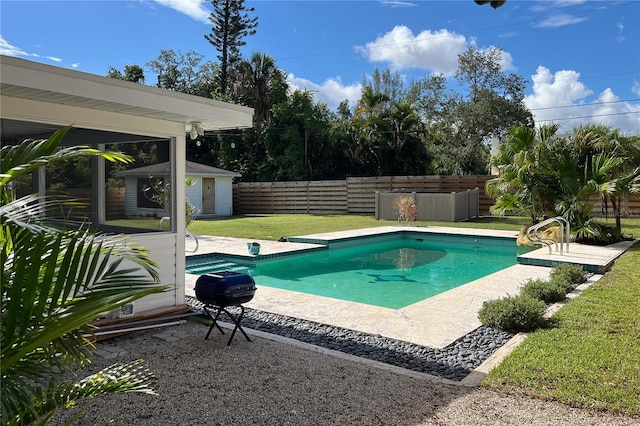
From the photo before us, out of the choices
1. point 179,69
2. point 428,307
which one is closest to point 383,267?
point 428,307

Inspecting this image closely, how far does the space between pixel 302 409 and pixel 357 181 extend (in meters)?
19.7

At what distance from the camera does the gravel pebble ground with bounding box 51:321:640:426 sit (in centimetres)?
292

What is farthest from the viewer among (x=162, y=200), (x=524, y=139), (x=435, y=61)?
(x=435, y=61)

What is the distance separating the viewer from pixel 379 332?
4.80 meters

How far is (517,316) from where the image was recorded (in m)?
4.84

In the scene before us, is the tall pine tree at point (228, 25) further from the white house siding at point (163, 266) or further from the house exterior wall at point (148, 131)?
the white house siding at point (163, 266)

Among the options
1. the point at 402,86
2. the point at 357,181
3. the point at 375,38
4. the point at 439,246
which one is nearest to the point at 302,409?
the point at 439,246

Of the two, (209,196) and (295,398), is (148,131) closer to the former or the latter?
(295,398)

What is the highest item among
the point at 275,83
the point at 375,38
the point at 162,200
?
the point at 375,38

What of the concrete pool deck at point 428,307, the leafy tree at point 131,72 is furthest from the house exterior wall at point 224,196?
the concrete pool deck at point 428,307

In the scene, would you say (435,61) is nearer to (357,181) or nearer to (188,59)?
(357,181)

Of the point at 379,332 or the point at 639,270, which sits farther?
the point at 639,270

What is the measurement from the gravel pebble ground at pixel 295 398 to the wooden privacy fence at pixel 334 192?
16837 millimetres

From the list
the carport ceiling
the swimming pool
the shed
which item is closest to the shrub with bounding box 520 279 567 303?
the swimming pool
